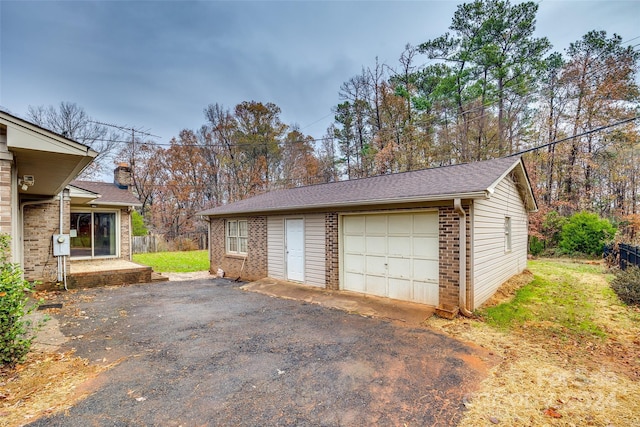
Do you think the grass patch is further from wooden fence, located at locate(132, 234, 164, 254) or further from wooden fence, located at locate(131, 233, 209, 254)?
wooden fence, located at locate(132, 234, 164, 254)

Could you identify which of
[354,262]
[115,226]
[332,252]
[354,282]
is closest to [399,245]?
[354,262]

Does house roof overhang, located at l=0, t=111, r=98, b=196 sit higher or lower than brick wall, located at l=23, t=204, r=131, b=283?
higher

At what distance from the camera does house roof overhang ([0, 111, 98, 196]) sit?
12.6 ft

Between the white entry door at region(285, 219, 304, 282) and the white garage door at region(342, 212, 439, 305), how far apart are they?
1.49 meters

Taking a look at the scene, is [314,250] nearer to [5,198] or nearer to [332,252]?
[332,252]

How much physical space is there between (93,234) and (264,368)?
37.8 feet

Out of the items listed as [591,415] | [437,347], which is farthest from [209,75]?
[591,415]

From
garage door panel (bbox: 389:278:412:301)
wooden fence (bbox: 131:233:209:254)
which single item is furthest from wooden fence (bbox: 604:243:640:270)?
wooden fence (bbox: 131:233:209:254)

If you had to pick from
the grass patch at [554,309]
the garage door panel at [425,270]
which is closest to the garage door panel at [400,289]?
the garage door panel at [425,270]

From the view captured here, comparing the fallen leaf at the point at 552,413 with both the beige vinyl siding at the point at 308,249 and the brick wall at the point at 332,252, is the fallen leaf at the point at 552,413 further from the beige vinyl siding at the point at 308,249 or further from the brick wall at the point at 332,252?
the beige vinyl siding at the point at 308,249

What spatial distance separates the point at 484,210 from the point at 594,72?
685 inches

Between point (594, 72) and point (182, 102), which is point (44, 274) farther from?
→ point (594, 72)

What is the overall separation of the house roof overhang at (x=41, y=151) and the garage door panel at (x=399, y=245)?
5803 millimetres

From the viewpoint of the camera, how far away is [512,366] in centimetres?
379
